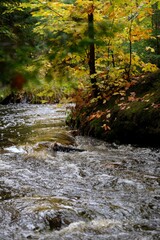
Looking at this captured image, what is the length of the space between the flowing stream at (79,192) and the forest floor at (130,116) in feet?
1.15

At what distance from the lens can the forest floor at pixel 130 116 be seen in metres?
7.44

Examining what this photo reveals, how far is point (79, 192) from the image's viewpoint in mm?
4750

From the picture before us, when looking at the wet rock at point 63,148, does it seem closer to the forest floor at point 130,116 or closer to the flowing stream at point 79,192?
the flowing stream at point 79,192

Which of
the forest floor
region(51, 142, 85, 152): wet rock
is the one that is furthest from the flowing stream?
the forest floor

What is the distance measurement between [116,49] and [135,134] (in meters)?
2.92

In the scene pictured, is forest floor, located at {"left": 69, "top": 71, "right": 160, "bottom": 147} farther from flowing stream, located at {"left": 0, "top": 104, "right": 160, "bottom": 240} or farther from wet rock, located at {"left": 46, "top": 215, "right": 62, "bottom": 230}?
wet rock, located at {"left": 46, "top": 215, "right": 62, "bottom": 230}

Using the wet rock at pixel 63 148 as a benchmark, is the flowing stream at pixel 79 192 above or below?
below

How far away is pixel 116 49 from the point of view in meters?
9.02

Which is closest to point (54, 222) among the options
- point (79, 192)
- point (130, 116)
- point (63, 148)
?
point (79, 192)

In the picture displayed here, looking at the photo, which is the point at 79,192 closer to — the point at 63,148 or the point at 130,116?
the point at 63,148

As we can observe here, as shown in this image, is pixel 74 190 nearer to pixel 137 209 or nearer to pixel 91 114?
pixel 137 209

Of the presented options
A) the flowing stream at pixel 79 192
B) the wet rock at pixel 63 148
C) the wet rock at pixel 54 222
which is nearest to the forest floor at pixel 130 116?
the flowing stream at pixel 79 192

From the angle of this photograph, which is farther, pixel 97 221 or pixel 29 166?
pixel 29 166

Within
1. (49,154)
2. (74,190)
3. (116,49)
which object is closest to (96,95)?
(116,49)
